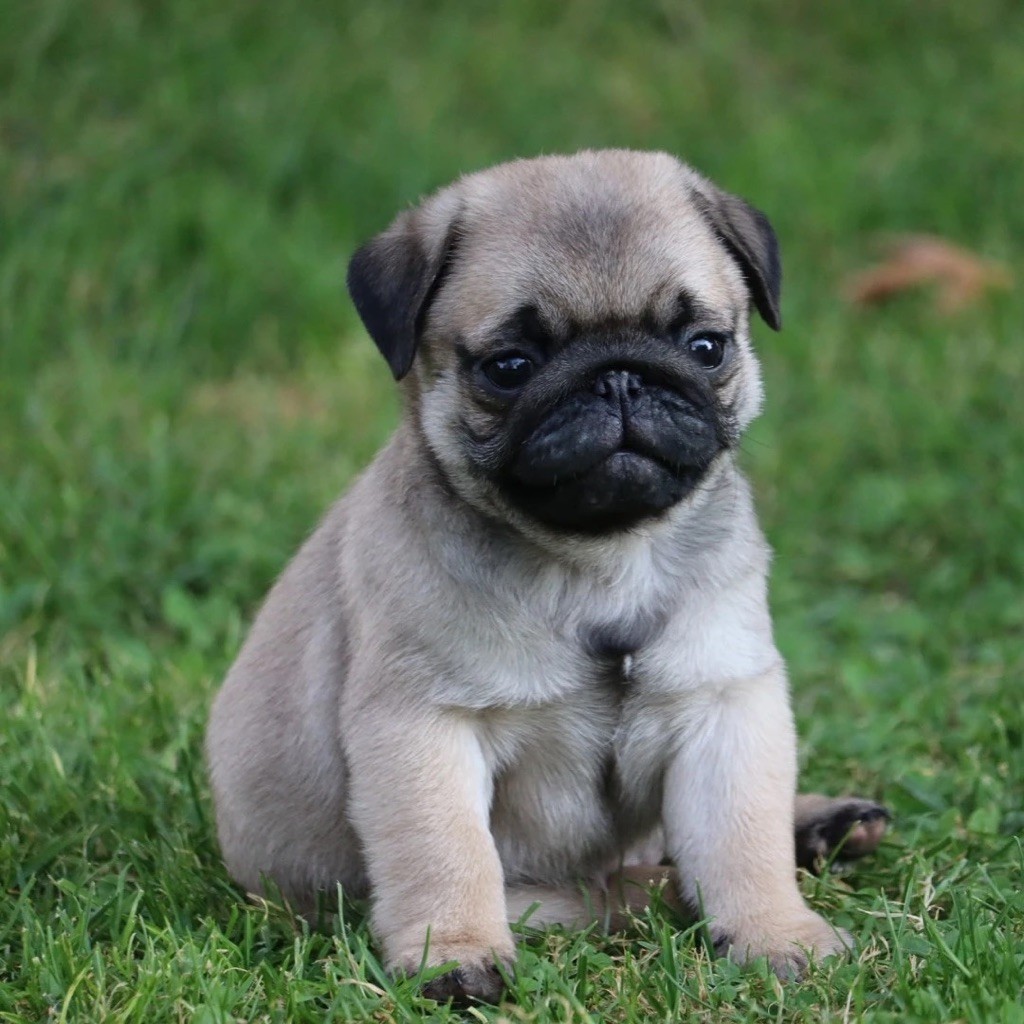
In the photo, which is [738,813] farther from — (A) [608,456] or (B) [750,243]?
(B) [750,243]

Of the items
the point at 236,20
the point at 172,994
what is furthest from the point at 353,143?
the point at 172,994

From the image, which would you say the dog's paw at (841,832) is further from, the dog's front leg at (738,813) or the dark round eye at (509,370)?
the dark round eye at (509,370)

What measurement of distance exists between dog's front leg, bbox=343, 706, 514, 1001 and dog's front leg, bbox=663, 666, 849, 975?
0.51 metres

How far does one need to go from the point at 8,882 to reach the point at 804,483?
4.31 metres

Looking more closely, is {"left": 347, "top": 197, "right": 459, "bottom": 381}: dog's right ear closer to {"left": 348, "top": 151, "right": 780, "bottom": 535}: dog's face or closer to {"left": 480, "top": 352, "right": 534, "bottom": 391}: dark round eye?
{"left": 348, "top": 151, "right": 780, "bottom": 535}: dog's face

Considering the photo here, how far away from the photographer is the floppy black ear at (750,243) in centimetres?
456

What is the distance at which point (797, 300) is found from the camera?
9.73 meters

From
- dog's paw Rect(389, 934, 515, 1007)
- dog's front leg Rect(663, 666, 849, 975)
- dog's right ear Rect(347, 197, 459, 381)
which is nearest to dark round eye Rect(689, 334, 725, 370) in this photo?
dog's right ear Rect(347, 197, 459, 381)

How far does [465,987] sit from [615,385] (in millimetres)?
1399

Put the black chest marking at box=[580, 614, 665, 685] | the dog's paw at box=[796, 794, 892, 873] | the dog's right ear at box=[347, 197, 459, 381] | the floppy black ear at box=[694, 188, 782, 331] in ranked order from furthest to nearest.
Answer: the dog's paw at box=[796, 794, 892, 873] < the floppy black ear at box=[694, 188, 782, 331] < the dog's right ear at box=[347, 197, 459, 381] < the black chest marking at box=[580, 614, 665, 685]

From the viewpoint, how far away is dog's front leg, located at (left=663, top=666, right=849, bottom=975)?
420 centimetres

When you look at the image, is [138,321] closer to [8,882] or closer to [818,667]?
[818,667]

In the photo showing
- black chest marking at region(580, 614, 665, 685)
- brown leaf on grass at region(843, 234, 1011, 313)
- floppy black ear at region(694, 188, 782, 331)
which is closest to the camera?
black chest marking at region(580, 614, 665, 685)

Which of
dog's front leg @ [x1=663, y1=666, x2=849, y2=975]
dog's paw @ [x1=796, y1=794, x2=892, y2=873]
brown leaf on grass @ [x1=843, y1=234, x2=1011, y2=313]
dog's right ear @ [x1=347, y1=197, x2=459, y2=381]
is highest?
dog's right ear @ [x1=347, y1=197, x2=459, y2=381]
